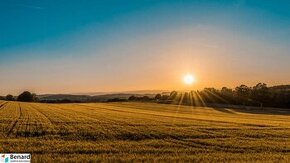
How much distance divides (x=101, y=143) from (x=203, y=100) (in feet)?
367

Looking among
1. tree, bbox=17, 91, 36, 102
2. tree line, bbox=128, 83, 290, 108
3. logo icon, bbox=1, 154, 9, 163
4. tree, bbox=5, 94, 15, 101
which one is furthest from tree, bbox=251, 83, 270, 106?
tree, bbox=5, 94, 15, 101

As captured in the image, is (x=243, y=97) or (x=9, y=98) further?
(x=9, y=98)

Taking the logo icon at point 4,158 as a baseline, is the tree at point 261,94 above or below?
above

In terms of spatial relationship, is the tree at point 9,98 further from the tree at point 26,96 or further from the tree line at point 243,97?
the tree line at point 243,97

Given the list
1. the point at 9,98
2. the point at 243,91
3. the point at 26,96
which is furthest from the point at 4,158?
the point at 9,98

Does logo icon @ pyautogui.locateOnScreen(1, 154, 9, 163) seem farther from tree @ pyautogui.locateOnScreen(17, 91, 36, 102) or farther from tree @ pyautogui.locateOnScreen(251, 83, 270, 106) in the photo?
tree @ pyautogui.locateOnScreen(17, 91, 36, 102)

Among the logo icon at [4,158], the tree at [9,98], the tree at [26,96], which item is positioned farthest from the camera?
the tree at [9,98]

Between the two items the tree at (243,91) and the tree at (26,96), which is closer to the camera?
the tree at (243,91)

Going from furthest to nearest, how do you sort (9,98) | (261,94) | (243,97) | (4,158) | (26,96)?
(9,98) → (26,96) → (243,97) → (261,94) → (4,158)

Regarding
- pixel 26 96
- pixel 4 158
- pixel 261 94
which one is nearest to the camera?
pixel 4 158

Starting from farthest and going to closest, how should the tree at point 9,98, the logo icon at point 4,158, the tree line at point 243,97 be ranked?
the tree at point 9,98 < the tree line at point 243,97 < the logo icon at point 4,158

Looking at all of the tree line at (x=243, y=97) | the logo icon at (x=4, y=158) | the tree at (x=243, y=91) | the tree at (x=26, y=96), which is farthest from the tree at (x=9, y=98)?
the logo icon at (x=4, y=158)

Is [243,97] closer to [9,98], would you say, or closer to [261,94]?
[261,94]

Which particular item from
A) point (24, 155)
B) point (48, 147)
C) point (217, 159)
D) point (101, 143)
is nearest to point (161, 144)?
point (101, 143)
